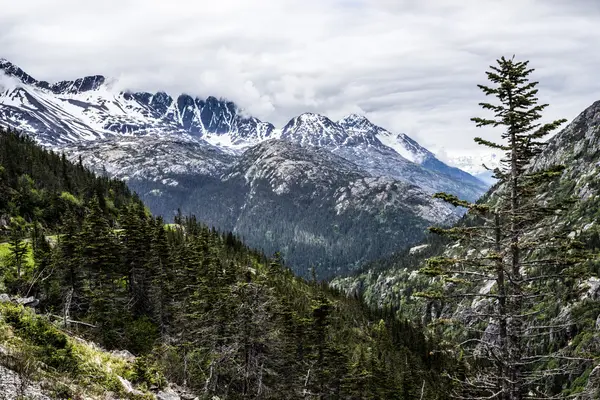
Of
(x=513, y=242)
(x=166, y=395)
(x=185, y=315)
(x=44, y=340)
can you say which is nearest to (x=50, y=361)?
(x=44, y=340)

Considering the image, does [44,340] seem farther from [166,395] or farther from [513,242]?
[513,242]

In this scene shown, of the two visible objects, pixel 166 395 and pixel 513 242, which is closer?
pixel 513 242

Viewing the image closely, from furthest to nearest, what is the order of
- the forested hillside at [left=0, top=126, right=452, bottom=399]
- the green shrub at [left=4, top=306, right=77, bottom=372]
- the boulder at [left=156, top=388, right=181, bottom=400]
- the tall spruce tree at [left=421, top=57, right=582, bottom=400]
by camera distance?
the forested hillside at [left=0, top=126, right=452, bottom=399] → the boulder at [left=156, top=388, right=181, bottom=400] → the tall spruce tree at [left=421, top=57, right=582, bottom=400] → the green shrub at [left=4, top=306, right=77, bottom=372]

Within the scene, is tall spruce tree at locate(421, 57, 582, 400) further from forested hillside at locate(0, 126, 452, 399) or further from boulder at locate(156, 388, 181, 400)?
forested hillside at locate(0, 126, 452, 399)

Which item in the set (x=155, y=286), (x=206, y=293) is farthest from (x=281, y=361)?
(x=155, y=286)

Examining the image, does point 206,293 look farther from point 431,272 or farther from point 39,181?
point 39,181

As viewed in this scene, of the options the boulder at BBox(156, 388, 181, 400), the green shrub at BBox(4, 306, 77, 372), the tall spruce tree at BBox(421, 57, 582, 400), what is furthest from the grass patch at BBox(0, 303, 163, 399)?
the tall spruce tree at BBox(421, 57, 582, 400)

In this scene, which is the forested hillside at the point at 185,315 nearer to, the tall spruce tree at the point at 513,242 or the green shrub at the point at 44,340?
the green shrub at the point at 44,340

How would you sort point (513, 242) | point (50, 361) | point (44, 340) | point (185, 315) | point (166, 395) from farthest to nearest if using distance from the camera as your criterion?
point (185, 315) → point (166, 395) → point (513, 242) → point (44, 340) → point (50, 361)

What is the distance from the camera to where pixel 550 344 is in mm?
165875

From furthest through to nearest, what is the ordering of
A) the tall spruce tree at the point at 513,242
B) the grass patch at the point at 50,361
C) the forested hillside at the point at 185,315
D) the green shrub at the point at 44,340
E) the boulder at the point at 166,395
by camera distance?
the forested hillside at the point at 185,315, the boulder at the point at 166,395, the tall spruce tree at the point at 513,242, the green shrub at the point at 44,340, the grass patch at the point at 50,361

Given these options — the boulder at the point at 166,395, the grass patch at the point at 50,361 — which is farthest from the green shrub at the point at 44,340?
the boulder at the point at 166,395

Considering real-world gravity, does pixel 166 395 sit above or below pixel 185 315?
above

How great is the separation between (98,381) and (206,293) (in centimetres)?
2889
